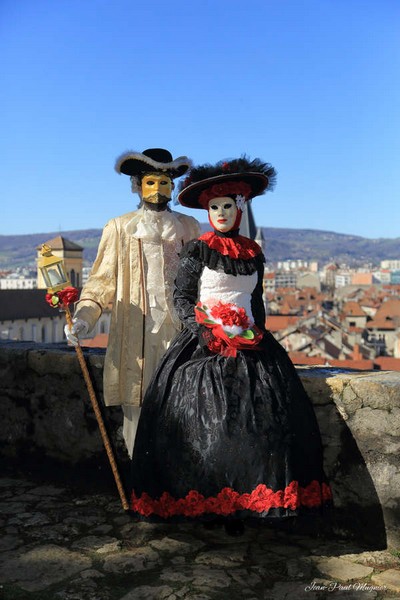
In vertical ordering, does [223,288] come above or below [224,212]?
below

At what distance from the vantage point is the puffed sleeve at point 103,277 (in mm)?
4070

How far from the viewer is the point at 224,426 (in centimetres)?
329

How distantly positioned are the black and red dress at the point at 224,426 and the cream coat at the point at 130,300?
1.24 feet

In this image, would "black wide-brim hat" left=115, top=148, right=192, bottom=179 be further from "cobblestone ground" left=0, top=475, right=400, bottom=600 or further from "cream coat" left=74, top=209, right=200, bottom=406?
"cobblestone ground" left=0, top=475, right=400, bottom=600

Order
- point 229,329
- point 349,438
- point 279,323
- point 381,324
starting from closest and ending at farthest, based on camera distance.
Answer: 1. point 229,329
2. point 349,438
3. point 279,323
4. point 381,324

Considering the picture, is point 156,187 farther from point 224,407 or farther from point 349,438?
point 349,438

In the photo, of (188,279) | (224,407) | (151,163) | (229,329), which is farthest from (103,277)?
(224,407)

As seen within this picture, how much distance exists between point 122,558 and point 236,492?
0.68m

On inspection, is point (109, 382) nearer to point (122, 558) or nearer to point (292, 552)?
point (122, 558)

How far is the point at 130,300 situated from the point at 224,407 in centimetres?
111

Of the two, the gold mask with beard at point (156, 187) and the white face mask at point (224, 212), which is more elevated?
the gold mask with beard at point (156, 187)

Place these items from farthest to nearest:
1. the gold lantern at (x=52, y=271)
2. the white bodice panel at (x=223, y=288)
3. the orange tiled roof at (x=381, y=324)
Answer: the orange tiled roof at (x=381, y=324)
the gold lantern at (x=52, y=271)
the white bodice panel at (x=223, y=288)

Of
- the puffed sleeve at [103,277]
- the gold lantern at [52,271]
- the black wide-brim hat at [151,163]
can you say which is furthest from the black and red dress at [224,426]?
the gold lantern at [52,271]

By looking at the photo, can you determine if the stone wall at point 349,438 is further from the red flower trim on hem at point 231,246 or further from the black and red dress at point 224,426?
the red flower trim on hem at point 231,246
